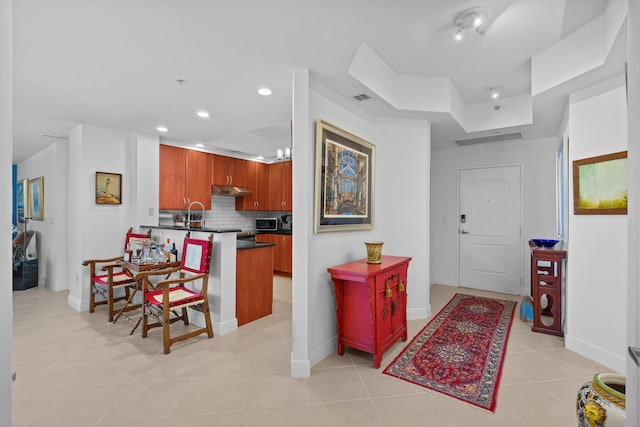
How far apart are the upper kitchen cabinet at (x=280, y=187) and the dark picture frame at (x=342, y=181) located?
315 cm

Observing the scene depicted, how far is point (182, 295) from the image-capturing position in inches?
118

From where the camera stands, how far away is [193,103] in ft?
10.6

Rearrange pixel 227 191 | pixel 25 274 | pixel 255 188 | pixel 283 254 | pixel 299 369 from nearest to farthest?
pixel 299 369 → pixel 25 274 → pixel 227 191 → pixel 283 254 → pixel 255 188

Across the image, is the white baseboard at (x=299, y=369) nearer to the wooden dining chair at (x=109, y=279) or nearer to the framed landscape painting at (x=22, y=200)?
the wooden dining chair at (x=109, y=279)

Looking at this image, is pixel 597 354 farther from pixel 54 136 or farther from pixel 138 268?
pixel 54 136

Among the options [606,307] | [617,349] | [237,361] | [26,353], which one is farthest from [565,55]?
[26,353]

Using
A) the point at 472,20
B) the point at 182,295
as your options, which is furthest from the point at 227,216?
the point at 472,20

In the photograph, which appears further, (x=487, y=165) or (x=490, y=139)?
(x=487, y=165)

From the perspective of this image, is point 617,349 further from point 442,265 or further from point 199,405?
point 199,405

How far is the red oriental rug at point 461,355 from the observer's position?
7.14ft

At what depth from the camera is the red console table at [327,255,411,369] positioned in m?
2.42

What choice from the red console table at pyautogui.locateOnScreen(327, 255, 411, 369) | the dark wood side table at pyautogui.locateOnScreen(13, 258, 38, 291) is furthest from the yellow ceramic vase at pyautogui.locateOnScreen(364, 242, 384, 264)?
the dark wood side table at pyautogui.locateOnScreen(13, 258, 38, 291)

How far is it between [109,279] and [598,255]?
4922 millimetres

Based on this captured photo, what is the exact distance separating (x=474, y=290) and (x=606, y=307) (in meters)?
2.36
